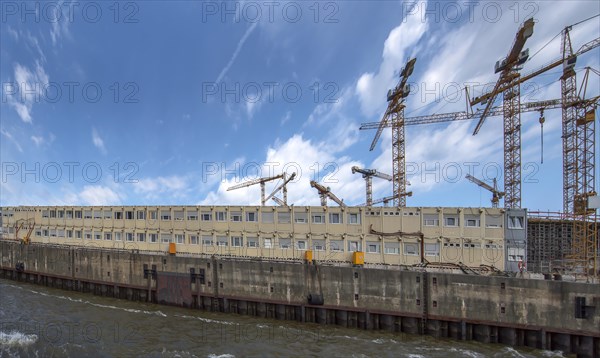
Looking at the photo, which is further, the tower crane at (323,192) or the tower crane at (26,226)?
the tower crane at (323,192)

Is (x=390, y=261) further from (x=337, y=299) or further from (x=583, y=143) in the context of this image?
(x=583, y=143)

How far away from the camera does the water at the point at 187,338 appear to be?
20.8 m

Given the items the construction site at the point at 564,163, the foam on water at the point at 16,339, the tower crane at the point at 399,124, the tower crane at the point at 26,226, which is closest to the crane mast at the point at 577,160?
the construction site at the point at 564,163

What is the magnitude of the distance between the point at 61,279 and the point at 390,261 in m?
41.8

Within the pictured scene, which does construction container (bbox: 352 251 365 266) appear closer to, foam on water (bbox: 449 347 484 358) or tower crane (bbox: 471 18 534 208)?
foam on water (bbox: 449 347 484 358)

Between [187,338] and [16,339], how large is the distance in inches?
450

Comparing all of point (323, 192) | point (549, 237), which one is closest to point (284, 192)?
point (323, 192)

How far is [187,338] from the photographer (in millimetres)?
23438

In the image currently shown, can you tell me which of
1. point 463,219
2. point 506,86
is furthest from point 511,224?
point 506,86

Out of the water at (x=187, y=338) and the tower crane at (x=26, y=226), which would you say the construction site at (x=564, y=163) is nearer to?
the water at (x=187, y=338)

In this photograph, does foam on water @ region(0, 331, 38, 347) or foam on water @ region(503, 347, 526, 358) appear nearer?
foam on water @ region(0, 331, 38, 347)

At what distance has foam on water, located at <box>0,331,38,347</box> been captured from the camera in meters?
20.8

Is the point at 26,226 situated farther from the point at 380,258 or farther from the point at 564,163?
the point at 564,163

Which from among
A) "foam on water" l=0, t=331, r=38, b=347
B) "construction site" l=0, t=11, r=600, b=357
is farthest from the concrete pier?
A: "foam on water" l=0, t=331, r=38, b=347
